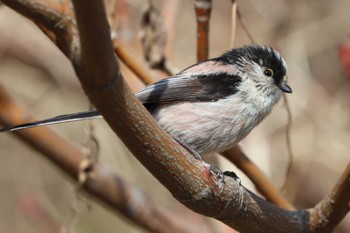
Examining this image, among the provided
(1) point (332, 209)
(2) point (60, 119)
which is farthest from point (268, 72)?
(2) point (60, 119)

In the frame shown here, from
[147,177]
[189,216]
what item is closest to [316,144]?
[189,216]

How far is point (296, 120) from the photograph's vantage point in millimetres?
3936

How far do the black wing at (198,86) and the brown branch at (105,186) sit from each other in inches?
19.2

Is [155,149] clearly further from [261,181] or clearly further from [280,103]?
[280,103]

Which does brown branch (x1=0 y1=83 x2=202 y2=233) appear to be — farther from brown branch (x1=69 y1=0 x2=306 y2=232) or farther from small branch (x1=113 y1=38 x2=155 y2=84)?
brown branch (x1=69 y1=0 x2=306 y2=232)

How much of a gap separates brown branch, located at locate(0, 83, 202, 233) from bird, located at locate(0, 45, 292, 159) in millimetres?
403

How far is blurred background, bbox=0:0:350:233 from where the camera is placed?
3.67 metres

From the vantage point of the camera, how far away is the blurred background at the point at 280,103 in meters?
3.67

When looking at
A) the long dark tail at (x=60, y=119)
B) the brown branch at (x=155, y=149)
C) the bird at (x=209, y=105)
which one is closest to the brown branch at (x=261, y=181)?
the bird at (x=209, y=105)

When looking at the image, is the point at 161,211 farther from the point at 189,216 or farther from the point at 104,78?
the point at 104,78

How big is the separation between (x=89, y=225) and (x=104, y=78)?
333 centimetres

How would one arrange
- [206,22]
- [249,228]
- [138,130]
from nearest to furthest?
[138,130], [249,228], [206,22]

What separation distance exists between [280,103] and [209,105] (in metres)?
1.09

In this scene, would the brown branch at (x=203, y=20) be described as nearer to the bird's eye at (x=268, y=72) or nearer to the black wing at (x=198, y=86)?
the black wing at (x=198, y=86)
